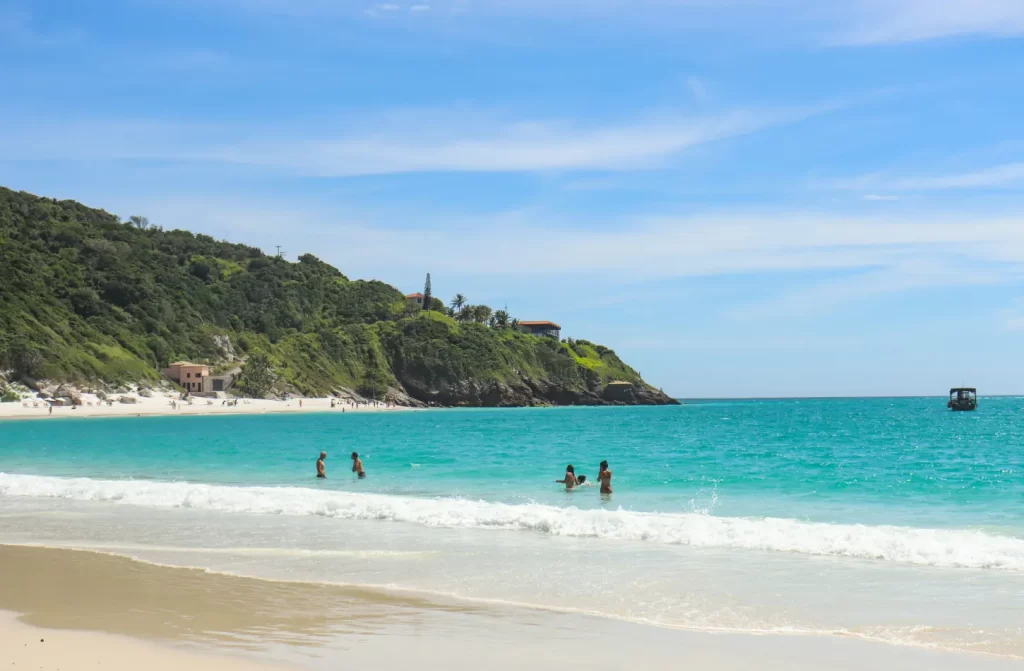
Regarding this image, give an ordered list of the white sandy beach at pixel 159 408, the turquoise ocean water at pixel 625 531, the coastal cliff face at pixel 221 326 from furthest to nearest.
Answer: the coastal cliff face at pixel 221 326
the white sandy beach at pixel 159 408
the turquoise ocean water at pixel 625 531

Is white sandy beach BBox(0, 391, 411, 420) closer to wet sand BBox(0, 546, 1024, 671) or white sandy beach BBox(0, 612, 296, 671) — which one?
wet sand BBox(0, 546, 1024, 671)

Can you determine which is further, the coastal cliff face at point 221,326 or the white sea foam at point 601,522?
the coastal cliff face at point 221,326

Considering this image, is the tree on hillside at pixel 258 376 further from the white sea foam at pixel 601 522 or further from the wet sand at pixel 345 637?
the wet sand at pixel 345 637

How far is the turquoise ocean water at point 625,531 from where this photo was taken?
1086 centimetres

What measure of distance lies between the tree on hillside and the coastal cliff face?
2598mm

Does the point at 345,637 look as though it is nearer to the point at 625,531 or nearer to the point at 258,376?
the point at 625,531

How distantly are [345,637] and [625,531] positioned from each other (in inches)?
342

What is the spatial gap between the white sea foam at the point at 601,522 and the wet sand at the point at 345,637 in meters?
5.59

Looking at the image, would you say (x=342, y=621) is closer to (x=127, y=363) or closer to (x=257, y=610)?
(x=257, y=610)

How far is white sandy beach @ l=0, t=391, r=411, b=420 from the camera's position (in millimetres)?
83438

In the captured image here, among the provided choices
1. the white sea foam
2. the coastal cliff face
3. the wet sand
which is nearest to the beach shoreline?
the coastal cliff face

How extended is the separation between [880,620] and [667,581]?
3045 mm

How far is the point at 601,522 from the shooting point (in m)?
17.5

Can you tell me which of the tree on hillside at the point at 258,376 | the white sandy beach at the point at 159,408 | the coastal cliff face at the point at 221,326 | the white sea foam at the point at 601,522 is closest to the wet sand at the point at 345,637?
the white sea foam at the point at 601,522
